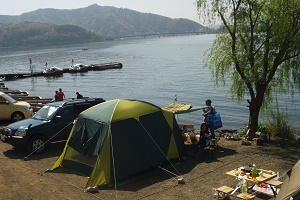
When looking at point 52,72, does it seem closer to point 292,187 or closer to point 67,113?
point 67,113

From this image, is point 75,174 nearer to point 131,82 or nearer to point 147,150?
point 147,150

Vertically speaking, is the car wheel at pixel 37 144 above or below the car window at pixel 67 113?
below

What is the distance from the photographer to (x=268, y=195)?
388 inches

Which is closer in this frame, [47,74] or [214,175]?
[214,175]

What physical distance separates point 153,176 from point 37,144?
5451mm

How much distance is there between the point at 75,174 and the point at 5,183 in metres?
2.23

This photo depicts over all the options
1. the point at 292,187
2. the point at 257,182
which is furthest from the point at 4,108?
the point at 292,187

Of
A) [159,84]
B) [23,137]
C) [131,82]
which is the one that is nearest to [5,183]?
[23,137]

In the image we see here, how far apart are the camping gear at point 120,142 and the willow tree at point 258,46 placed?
5.03 meters

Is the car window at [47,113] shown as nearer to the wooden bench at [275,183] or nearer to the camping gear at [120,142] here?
the camping gear at [120,142]

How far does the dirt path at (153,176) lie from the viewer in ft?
34.3

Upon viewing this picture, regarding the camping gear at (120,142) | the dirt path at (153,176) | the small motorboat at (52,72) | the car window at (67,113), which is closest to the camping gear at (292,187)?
the dirt path at (153,176)

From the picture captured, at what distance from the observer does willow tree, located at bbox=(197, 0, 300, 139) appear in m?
15.4

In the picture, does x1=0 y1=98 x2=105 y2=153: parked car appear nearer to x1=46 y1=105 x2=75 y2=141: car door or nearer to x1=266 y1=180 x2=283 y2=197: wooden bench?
x1=46 y1=105 x2=75 y2=141: car door
